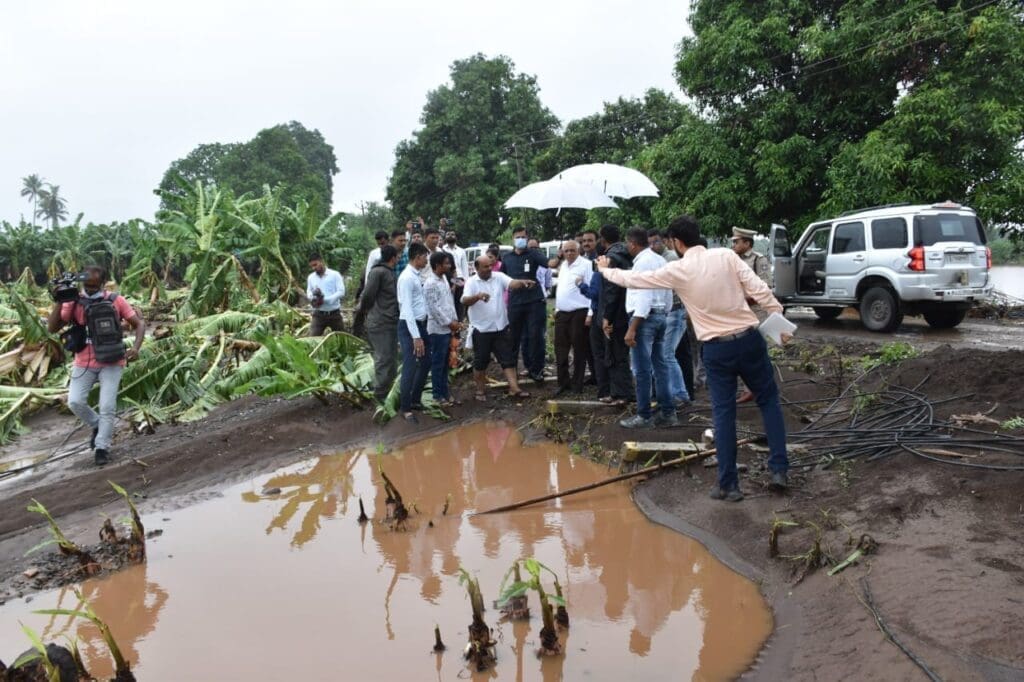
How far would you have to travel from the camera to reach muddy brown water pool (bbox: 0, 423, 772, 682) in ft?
11.6

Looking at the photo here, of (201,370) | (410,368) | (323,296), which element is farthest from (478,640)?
(323,296)

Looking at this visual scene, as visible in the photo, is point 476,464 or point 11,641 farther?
point 476,464

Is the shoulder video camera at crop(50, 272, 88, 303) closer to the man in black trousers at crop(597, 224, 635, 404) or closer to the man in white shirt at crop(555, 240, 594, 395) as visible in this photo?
the man in white shirt at crop(555, 240, 594, 395)

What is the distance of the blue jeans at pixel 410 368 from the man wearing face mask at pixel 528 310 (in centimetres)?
107

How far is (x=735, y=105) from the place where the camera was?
17.2m

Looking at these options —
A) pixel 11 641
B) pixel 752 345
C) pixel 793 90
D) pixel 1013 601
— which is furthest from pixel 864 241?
pixel 11 641

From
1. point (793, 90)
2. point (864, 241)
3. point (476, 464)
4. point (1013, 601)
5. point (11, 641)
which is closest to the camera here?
point (1013, 601)

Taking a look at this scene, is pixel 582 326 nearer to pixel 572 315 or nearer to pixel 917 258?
pixel 572 315

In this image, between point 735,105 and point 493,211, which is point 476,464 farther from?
point 493,211

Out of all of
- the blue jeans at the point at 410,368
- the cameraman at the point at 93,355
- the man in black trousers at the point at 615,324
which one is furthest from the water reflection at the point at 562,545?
the cameraman at the point at 93,355

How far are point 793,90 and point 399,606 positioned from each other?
1591cm

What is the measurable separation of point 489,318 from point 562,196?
101 inches

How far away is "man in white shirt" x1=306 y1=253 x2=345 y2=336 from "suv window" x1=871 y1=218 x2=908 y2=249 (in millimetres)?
8317

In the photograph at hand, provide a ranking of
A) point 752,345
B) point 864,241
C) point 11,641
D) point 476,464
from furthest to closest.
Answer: point 864,241 < point 476,464 < point 752,345 < point 11,641
